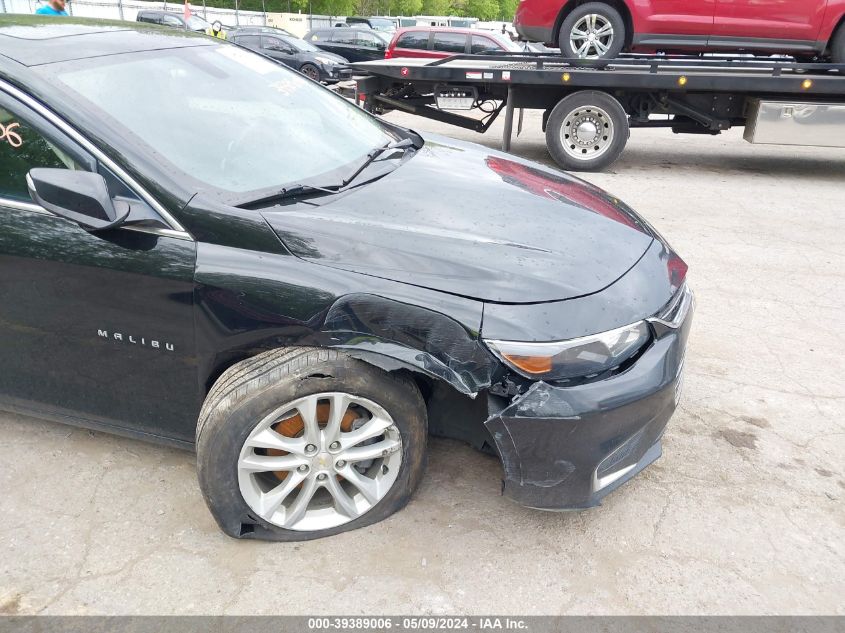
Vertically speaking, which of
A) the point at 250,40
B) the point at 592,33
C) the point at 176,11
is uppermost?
the point at 176,11

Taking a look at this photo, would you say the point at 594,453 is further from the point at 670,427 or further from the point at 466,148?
the point at 466,148

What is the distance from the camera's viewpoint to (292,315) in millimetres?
2219

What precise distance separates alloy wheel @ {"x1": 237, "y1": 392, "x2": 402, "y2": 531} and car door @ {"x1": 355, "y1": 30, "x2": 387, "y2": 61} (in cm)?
2126

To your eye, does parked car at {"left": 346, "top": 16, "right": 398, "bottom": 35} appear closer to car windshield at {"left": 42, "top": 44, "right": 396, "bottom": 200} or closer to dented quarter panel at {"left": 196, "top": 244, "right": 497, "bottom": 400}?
car windshield at {"left": 42, "top": 44, "right": 396, "bottom": 200}

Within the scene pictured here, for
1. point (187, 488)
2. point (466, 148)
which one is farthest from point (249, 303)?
point (466, 148)

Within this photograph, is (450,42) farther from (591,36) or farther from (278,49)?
(278,49)

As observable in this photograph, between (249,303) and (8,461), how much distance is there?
1.50 metres

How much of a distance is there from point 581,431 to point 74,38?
2.52 meters

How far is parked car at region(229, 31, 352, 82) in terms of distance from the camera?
19.1 meters

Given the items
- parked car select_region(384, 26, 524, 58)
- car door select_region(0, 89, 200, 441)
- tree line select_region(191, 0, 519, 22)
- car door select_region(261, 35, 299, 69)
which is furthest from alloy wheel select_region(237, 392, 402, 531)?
tree line select_region(191, 0, 519, 22)

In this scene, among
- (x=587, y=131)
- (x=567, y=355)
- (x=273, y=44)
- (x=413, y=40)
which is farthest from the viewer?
(x=273, y=44)

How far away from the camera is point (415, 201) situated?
2635 millimetres

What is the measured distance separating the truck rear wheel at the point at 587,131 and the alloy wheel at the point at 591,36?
1.96 feet

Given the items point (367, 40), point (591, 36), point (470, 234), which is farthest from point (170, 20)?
point (470, 234)
